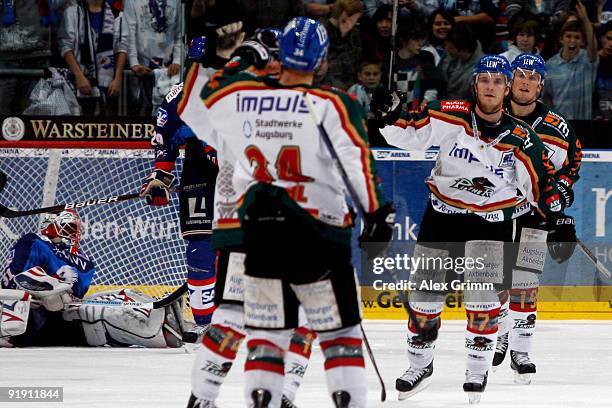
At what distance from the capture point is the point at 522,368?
6.45m

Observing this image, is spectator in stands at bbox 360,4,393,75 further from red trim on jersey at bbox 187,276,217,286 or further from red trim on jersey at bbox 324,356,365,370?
red trim on jersey at bbox 324,356,365,370

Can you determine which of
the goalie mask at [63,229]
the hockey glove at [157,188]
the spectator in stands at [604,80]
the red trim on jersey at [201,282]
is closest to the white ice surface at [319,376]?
the red trim on jersey at [201,282]

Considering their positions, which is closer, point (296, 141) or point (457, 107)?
point (296, 141)

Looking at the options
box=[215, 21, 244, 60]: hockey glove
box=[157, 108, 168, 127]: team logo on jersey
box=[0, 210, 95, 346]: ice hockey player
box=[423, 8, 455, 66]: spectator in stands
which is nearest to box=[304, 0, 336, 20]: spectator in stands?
box=[423, 8, 455, 66]: spectator in stands

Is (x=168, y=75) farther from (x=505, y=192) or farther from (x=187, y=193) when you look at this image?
(x=505, y=192)

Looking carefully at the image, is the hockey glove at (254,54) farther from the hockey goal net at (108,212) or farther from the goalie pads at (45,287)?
the hockey goal net at (108,212)

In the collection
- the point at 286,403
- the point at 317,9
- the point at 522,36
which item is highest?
the point at 317,9

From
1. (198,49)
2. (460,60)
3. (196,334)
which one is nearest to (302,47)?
(198,49)

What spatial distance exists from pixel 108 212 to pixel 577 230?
315 centimetres

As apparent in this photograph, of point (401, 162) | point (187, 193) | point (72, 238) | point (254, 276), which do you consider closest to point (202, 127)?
point (254, 276)

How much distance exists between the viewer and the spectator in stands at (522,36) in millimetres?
9992

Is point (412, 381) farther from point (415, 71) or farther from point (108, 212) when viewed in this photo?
point (415, 71)

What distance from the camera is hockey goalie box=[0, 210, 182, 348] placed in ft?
24.1

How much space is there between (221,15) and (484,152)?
410cm
